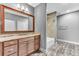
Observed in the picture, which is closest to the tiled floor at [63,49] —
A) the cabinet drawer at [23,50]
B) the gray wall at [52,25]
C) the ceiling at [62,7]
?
the gray wall at [52,25]

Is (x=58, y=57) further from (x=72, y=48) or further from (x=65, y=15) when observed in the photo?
(x=65, y=15)

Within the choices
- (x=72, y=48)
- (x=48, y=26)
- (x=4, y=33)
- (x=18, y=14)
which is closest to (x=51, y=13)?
(x=48, y=26)

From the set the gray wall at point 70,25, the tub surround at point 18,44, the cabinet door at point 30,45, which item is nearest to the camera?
the tub surround at point 18,44

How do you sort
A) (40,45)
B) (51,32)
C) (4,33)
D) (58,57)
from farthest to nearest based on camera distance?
1. (40,45)
2. (51,32)
3. (58,57)
4. (4,33)

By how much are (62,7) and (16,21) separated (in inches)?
48.3

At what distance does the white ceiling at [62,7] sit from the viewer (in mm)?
1700

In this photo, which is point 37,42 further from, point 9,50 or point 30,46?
point 9,50

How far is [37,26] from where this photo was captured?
240 centimetres

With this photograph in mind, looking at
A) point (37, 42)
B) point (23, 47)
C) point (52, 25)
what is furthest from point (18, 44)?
point (52, 25)

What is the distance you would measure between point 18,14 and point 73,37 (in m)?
1.60

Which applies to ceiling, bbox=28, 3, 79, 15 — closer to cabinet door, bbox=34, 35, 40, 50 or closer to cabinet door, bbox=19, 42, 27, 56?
cabinet door, bbox=34, 35, 40, 50

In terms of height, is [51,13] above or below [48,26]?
above

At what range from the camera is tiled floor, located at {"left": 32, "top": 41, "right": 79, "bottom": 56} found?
1848 mm

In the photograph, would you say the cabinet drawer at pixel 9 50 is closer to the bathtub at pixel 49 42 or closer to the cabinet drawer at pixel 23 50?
the cabinet drawer at pixel 23 50
